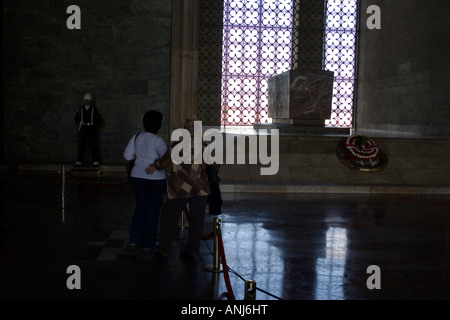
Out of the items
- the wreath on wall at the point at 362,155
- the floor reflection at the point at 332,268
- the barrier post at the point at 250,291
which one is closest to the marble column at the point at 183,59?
the wreath on wall at the point at 362,155

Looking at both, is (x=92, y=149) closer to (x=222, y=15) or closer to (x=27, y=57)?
(x=27, y=57)

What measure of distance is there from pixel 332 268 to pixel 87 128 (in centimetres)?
895

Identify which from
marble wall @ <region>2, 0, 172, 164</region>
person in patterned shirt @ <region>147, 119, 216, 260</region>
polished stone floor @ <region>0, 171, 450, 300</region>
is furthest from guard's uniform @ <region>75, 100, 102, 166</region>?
person in patterned shirt @ <region>147, 119, 216, 260</region>

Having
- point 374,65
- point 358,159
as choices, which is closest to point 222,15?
point 374,65

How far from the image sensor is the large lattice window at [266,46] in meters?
20.5

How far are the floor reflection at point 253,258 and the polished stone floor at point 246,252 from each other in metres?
0.01

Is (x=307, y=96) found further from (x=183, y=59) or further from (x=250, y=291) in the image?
(x=250, y=291)

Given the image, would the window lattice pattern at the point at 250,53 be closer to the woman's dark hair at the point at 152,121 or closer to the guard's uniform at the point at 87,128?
the guard's uniform at the point at 87,128

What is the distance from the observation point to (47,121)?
1339 cm

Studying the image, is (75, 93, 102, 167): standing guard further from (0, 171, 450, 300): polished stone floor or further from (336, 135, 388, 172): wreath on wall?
(336, 135, 388, 172): wreath on wall

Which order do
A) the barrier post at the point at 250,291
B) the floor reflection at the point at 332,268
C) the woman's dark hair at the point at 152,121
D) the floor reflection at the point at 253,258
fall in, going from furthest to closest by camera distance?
the woman's dark hair at the point at 152,121
the floor reflection at the point at 253,258
the floor reflection at the point at 332,268
the barrier post at the point at 250,291

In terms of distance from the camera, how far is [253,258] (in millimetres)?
5355

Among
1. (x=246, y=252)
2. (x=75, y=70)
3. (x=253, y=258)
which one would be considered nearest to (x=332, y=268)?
(x=253, y=258)

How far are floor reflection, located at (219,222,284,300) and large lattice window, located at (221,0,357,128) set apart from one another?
1406 cm
